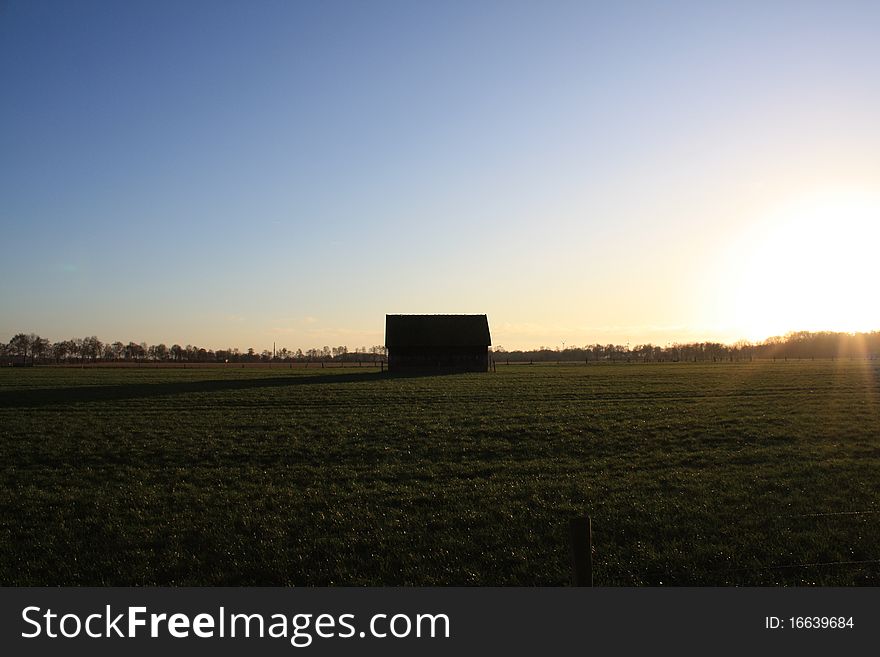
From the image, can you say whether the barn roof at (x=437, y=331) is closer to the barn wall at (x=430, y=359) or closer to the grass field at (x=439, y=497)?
the barn wall at (x=430, y=359)

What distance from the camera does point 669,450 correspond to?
17.2m

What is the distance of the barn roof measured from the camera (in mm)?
69562

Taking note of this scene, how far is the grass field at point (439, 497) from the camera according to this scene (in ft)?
27.3

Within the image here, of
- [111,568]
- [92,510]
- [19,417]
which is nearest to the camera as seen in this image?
[111,568]

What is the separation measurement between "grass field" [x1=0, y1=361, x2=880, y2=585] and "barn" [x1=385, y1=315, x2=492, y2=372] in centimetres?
4433

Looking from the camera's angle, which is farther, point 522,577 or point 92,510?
point 92,510

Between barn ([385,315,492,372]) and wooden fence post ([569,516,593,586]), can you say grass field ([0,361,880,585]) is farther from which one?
barn ([385,315,492,372])

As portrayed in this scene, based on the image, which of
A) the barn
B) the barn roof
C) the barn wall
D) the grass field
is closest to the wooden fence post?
the grass field

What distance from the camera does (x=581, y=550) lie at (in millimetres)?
6160

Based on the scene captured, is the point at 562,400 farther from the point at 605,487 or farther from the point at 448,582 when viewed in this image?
the point at 448,582

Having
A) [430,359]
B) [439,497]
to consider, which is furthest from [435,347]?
[439,497]

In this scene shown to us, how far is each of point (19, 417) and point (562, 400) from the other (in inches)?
1008

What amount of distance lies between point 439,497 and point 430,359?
5760cm
